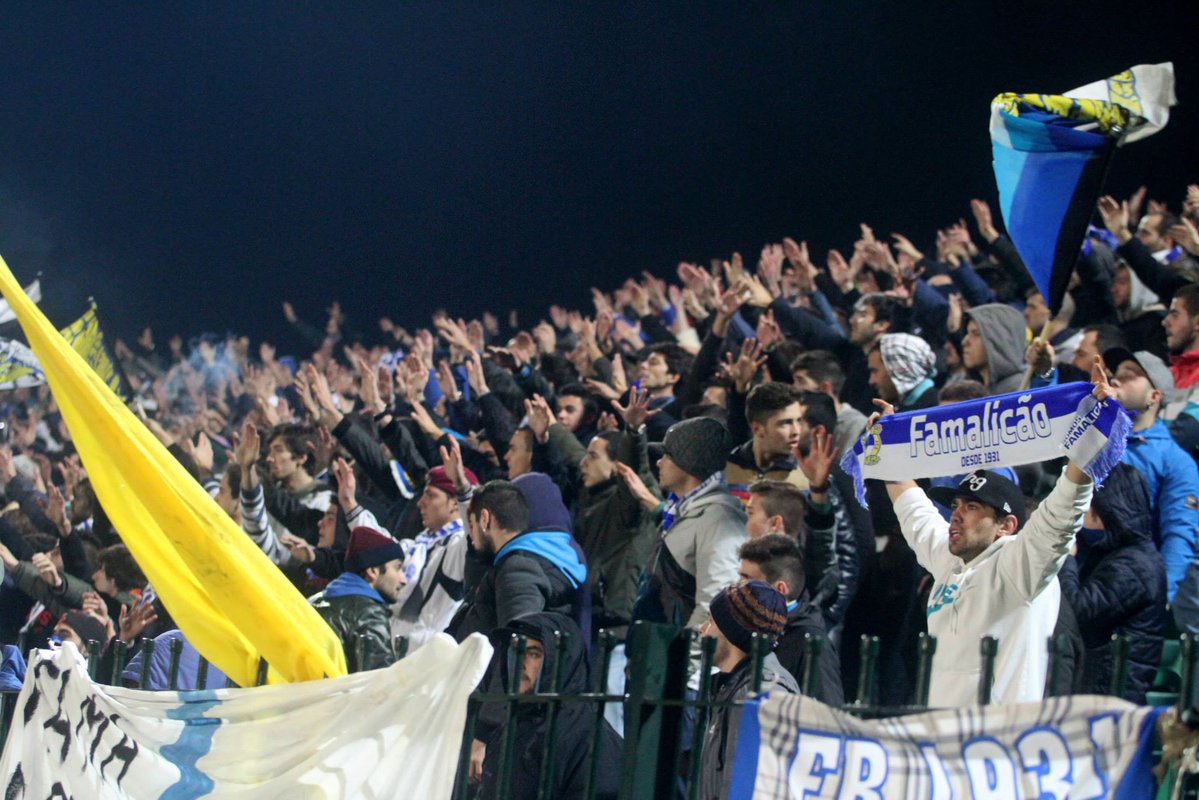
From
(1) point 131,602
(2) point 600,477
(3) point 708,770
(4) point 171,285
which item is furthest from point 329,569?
(4) point 171,285

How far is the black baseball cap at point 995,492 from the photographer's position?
367 cm

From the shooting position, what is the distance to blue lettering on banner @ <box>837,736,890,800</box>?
224cm

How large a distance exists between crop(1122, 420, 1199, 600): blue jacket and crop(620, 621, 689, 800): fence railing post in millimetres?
2306

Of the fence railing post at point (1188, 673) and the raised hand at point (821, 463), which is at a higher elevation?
the raised hand at point (821, 463)

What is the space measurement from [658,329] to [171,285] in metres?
7.29

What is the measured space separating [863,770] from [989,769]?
7.7 inches

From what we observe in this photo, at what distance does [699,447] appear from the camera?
16.9 ft

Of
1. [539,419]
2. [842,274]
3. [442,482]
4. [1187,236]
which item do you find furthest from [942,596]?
[842,274]

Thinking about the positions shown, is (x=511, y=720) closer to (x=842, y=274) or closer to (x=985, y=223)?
(x=985, y=223)

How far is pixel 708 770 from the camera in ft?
9.97

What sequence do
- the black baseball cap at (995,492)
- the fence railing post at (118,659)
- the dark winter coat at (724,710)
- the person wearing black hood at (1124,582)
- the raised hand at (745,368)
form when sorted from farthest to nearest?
the raised hand at (745,368) < the person wearing black hood at (1124,582) < the black baseball cap at (995,492) < the fence railing post at (118,659) < the dark winter coat at (724,710)

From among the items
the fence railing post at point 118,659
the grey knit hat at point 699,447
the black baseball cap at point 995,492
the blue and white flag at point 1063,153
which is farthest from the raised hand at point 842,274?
the fence railing post at point 118,659

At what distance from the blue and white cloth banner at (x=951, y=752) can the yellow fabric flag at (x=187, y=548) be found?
113cm

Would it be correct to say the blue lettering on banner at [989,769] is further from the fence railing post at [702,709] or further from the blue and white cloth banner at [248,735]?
the blue and white cloth banner at [248,735]
